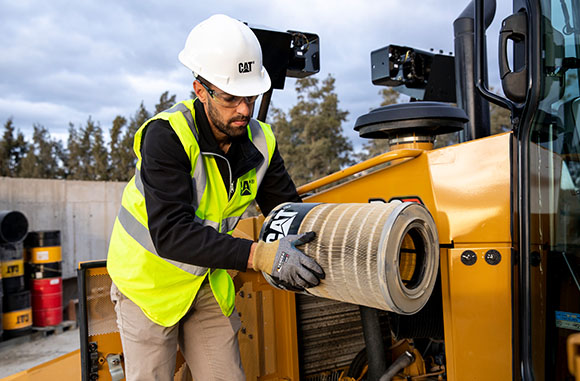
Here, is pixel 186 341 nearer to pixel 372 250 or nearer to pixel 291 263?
pixel 291 263

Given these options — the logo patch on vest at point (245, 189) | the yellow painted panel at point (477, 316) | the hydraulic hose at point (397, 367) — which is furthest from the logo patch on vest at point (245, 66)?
the hydraulic hose at point (397, 367)

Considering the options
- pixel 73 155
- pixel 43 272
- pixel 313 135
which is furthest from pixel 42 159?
pixel 43 272

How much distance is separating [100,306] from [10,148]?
31.5 metres

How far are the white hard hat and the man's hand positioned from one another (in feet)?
2.24

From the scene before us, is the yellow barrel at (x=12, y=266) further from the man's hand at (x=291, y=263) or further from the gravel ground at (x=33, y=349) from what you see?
the man's hand at (x=291, y=263)

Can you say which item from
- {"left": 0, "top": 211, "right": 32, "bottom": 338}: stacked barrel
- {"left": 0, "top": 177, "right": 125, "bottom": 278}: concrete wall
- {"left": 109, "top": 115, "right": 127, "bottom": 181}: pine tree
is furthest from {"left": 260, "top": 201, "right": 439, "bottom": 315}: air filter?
{"left": 109, "top": 115, "right": 127, "bottom": 181}: pine tree

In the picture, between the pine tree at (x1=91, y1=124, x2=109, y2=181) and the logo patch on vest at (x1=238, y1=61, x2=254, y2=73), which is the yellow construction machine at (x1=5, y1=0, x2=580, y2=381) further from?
the pine tree at (x1=91, y1=124, x2=109, y2=181)

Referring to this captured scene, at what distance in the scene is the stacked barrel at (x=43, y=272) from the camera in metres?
7.92

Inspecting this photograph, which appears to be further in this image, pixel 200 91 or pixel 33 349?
pixel 33 349

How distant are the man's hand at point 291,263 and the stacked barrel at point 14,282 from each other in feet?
22.1

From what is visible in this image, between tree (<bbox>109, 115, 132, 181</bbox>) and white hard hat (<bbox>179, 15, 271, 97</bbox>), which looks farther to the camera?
tree (<bbox>109, 115, 132, 181</bbox>)

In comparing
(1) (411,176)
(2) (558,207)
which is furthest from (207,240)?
(2) (558,207)

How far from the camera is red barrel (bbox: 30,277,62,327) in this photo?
7984 millimetres

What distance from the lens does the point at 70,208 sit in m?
10.4
